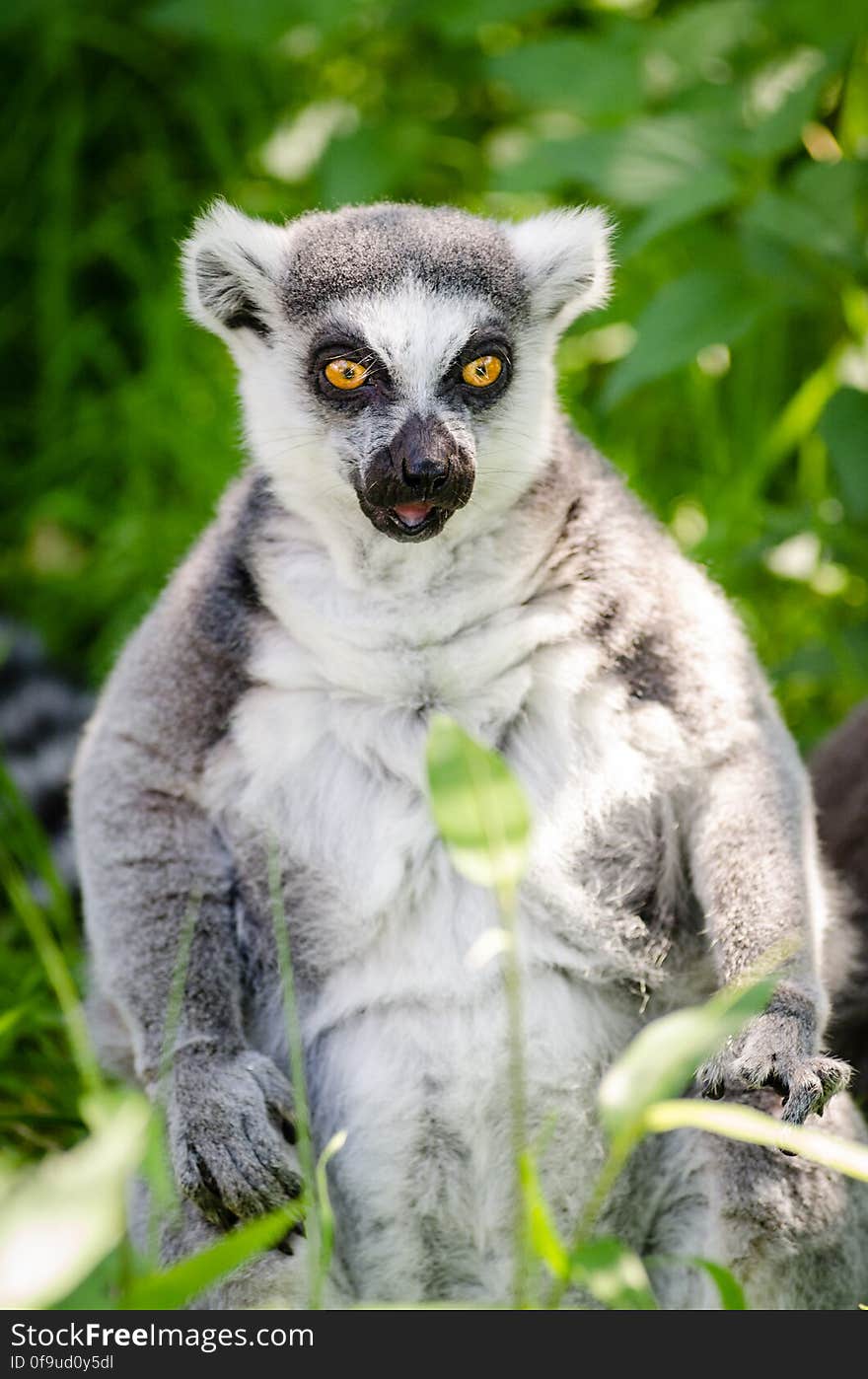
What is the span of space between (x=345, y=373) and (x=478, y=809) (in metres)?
1.06

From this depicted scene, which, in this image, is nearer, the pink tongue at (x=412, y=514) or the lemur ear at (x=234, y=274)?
the pink tongue at (x=412, y=514)

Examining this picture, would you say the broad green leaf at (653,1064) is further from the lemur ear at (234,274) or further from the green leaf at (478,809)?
the lemur ear at (234,274)

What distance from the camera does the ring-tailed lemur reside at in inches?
97.7

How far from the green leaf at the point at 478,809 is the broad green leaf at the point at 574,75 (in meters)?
2.87

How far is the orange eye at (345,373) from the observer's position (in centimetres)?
248

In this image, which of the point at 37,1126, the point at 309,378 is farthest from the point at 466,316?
the point at 37,1126

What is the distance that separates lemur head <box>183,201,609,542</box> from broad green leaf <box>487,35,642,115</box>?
1465 millimetres

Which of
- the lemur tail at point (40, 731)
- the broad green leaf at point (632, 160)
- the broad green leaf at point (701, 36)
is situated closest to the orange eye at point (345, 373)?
the broad green leaf at point (632, 160)

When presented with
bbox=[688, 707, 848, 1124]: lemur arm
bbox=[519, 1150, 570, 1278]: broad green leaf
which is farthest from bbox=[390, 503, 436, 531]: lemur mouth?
bbox=[519, 1150, 570, 1278]: broad green leaf

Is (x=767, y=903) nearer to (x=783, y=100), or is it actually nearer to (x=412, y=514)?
(x=412, y=514)

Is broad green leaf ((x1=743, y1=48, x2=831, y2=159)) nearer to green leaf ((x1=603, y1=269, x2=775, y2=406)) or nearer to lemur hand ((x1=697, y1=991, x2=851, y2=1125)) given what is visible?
green leaf ((x1=603, y1=269, x2=775, y2=406))

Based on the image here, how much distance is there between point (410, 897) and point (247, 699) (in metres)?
0.41

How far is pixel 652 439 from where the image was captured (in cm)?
500

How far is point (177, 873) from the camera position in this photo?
8.48ft
